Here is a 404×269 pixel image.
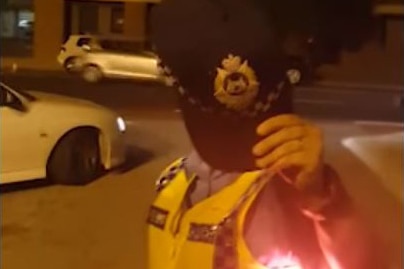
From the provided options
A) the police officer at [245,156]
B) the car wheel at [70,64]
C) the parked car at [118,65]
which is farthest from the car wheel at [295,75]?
the car wheel at [70,64]

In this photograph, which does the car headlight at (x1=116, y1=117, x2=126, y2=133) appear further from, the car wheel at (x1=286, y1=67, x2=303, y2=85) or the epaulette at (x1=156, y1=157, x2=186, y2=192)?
the car wheel at (x1=286, y1=67, x2=303, y2=85)

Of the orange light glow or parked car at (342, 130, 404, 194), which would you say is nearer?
the orange light glow

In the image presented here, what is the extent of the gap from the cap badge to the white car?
0.64 feet

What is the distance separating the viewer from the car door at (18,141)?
83 centimetres

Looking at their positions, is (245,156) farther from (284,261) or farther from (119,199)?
(119,199)

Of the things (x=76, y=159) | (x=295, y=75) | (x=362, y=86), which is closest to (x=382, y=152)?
(x=362, y=86)

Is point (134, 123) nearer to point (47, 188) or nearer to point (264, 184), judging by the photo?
point (47, 188)

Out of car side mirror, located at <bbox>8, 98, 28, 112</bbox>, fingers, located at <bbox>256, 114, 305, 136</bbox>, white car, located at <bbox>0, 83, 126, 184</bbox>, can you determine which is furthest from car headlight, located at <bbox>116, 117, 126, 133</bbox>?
fingers, located at <bbox>256, 114, 305, 136</bbox>

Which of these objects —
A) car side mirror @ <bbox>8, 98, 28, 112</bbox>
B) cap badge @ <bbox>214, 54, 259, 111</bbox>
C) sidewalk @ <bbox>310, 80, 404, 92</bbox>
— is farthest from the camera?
car side mirror @ <bbox>8, 98, 28, 112</bbox>

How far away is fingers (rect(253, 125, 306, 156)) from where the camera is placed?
65cm

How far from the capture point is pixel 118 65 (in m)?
0.76

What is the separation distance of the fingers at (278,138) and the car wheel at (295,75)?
0.13 feet

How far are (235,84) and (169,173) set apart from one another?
0.42 ft

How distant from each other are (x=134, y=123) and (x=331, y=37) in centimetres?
23
